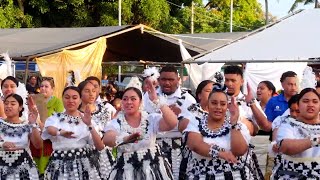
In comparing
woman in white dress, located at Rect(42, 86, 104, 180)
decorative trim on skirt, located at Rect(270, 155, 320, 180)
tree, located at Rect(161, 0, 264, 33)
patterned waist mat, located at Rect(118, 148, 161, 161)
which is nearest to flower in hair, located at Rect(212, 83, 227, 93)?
decorative trim on skirt, located at Rect(270, 155, 320, 180)

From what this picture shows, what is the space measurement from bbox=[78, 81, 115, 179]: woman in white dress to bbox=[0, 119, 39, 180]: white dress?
855 millimetres

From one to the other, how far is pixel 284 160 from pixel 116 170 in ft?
6.01

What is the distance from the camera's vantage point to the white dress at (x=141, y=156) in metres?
6.66

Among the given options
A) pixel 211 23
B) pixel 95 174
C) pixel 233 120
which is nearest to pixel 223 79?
pixel 233 120

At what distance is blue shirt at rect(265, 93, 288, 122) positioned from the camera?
7.48 m

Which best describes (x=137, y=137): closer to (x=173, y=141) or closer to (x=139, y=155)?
(x=139, y=155)

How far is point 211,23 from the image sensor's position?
4847 centimetres

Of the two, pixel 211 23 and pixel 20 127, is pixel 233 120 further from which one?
pixel 211 23

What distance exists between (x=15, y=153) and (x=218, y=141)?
2.61 metres

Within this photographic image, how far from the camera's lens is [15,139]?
724cm

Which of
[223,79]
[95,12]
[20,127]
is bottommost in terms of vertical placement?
[20,127]

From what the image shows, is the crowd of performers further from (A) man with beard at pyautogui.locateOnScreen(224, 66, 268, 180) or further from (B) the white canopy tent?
(B) the white canopy tent

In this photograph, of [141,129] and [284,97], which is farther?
[284,97]

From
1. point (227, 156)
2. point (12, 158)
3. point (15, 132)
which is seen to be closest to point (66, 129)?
point (15, 132)
